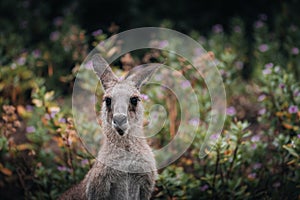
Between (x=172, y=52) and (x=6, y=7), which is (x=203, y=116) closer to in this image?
(x=172, y=52)

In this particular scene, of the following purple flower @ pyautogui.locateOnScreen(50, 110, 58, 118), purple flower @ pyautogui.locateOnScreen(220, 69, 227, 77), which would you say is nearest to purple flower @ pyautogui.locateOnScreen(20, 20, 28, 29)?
purple flower @ pyautogui.locateOnScreen(50, 110, 58, 118)

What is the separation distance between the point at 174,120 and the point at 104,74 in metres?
1.72

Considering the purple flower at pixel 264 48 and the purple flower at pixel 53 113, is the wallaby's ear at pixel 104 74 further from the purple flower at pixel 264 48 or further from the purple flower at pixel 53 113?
the purple flower at pixel 264 48

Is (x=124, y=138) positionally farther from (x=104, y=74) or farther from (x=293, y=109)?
(x=293, y=109)

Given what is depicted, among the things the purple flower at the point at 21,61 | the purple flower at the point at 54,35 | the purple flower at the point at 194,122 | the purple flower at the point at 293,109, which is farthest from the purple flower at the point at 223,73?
the purple flower at the point at 54,35

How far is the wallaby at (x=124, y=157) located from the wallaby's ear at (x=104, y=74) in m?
0.02

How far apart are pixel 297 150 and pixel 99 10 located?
18.2 feet

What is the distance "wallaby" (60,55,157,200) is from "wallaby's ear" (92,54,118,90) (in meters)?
0.02

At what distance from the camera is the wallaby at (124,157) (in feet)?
11.3

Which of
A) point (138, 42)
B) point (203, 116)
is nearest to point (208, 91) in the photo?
point (203, 116)

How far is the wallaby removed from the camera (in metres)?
3.45

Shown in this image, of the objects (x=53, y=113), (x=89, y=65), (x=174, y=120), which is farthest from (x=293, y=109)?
(x=53, y=113)

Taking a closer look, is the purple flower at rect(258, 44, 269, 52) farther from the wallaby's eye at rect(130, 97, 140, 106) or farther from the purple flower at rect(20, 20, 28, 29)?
the purple flower at rect(20, 20, 28, 29)

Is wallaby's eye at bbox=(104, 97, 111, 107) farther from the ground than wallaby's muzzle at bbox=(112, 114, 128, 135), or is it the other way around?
wallaby's eye at bbox=(104, 97, 111, 107)
